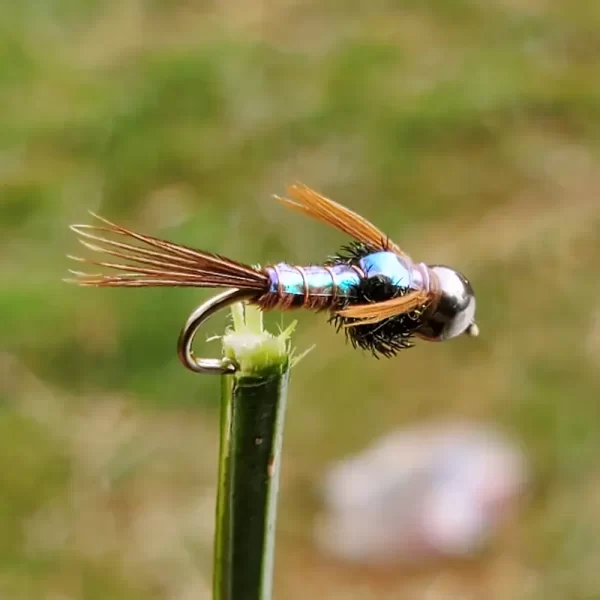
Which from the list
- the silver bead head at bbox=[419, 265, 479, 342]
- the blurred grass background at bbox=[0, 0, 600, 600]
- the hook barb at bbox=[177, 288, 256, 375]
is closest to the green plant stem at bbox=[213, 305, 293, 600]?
the hook barb at bbox=[177, 288, 256, 375]

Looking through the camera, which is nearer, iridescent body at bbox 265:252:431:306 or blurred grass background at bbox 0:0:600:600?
iridescent body at bbox 265:252:431:306

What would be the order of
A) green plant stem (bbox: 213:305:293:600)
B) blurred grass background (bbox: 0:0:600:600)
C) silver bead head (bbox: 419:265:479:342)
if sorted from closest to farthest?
green plant stem (bbox: 213:305:293:600) < silver bead head (bbox: 419:265:479:342) < blurred grass background (bbox: 0:0:600:600)

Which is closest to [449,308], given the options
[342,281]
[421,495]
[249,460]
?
[342,281]

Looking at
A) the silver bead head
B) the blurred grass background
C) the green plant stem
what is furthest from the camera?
the blurred grass background

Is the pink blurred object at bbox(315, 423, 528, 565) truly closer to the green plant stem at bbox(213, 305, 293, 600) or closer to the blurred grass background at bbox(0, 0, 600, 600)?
the blurred grass background at bbox(0, 0, 600, 600)

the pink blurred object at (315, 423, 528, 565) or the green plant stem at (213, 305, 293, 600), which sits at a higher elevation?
the pink blurred object at (315, 423, 528, 565)

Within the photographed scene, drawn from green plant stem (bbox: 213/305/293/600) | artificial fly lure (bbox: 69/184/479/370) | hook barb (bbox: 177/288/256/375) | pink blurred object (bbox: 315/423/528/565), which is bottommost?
green plant stem (bbox: 213/305/293/600)

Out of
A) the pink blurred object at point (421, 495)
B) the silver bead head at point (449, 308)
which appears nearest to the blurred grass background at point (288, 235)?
the pink blurred object at point (421, 495)

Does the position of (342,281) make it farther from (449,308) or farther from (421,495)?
(421,495)

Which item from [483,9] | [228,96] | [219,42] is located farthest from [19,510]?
[483,9]

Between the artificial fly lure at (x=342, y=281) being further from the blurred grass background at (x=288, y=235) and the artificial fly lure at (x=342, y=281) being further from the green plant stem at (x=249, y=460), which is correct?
the blurred grass background at (x=288, y=235)
